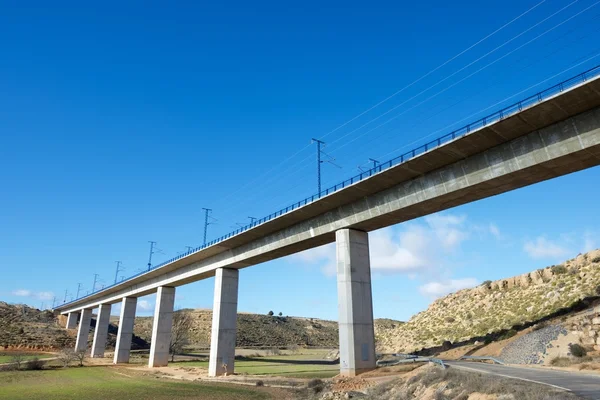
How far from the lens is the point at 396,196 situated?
28422 millimetres

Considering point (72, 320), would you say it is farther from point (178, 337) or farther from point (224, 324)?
point (224, 324)

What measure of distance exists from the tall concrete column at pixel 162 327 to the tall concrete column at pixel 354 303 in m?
37.3

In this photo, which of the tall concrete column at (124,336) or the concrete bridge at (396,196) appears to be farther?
the tall concrete column at (124,336)

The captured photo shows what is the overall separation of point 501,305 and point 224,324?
36.7 metres

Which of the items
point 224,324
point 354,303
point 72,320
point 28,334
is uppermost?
point 72,320

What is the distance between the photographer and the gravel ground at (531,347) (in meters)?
29.7

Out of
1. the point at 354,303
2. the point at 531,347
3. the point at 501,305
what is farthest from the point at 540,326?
the point at 501,305

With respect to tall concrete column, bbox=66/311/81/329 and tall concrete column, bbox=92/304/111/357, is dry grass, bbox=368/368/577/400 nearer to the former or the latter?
tall concrete column, bbox=92/304/111/357

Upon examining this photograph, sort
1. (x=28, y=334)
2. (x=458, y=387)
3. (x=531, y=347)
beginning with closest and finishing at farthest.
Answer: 1. (x=458, y=387)
2. (x=531, y=347)
3. (x=28, y=334)

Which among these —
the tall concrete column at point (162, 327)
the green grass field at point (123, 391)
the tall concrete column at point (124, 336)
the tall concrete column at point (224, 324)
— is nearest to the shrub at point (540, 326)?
the green grass field at point (123, 391)

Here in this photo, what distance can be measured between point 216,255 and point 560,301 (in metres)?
38.2

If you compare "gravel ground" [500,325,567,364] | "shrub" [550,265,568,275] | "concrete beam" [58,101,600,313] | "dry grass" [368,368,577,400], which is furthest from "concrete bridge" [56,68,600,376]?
"shrub" [550,265,568,275]

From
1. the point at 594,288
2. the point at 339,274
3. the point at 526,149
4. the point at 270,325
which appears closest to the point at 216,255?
the point at 339,274

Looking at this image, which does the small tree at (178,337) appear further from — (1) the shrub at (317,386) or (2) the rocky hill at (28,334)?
(1) the shrub at (317,386)
